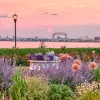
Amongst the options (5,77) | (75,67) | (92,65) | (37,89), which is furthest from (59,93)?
(92,65)

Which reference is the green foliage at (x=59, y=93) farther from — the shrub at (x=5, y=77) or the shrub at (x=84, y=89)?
the shrub at (x=5, y=77)

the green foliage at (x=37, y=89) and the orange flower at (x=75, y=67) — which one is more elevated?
the orange flower at (x=75, y=67)

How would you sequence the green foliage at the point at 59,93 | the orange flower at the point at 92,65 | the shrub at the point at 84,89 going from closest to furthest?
the shrub at the point at 84,89 → the green foliage at the point at 59,93 → the orange flower at the point at 92,65

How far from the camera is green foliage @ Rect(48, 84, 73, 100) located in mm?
8219

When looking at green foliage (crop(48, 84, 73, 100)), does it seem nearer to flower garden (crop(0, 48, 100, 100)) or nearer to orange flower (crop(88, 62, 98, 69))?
flower garden (crop(0, 48, 100, 100))

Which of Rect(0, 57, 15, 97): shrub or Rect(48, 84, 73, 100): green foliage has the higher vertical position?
Rect(0, 57, 15, 97): shrub

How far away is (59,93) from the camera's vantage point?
8273 mm

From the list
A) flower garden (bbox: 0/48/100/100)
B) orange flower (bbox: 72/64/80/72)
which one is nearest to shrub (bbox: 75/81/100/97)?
flower garden (bbox: 0/48/100/100)

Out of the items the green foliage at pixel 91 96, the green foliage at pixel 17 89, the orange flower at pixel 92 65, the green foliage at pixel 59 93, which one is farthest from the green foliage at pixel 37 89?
the orange flower at pixel 92 65

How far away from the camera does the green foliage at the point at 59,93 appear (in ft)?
27.0

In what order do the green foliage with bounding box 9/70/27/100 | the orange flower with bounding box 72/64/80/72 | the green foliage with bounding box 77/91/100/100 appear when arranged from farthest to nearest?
the orange flower with bounding box 72/64/80/72
the green foliage with bounding box 9/70/27/100
the green foliage with bounding box 77/91/100/100

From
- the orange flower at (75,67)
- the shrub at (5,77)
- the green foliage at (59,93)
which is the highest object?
the orange flower at (75,67)

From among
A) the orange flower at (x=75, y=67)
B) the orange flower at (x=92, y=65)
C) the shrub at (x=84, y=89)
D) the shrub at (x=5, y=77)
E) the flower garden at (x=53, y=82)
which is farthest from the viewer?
the orange flower at (x=92, y=65)

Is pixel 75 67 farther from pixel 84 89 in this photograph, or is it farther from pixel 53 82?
pixel 84 89
